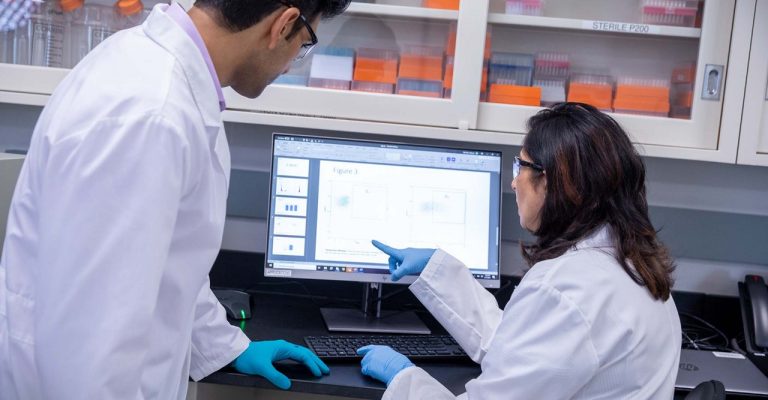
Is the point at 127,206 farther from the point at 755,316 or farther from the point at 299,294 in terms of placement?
the point at 755,316

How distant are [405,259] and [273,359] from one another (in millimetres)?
381

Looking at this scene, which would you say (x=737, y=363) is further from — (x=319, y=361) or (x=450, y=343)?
(x=319, y=361)

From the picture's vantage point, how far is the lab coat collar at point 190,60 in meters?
0.97

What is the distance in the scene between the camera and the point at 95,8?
1950 mm

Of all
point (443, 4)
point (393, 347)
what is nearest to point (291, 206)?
point (393, 347)

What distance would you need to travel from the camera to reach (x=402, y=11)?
185cm

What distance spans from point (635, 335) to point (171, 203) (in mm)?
730

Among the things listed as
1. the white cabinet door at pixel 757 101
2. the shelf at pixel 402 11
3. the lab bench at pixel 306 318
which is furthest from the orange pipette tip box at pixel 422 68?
the white cabinet door at pixel 757 101

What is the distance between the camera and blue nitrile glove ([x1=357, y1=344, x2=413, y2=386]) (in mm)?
1425

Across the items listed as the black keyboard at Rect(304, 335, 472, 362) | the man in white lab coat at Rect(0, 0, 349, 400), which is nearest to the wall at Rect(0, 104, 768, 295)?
the black keyboard at Rect(304, 335, 472, 362)

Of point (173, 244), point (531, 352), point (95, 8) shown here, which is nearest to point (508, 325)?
point (531, 352)

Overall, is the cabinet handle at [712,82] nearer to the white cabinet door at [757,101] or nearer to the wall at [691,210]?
the white cabinet door at [757,101]

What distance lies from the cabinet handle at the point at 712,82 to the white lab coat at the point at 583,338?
27.4 inches

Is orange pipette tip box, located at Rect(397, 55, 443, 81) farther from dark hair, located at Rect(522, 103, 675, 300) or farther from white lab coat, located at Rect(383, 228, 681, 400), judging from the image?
white lab coat, located at Rect(383, 228, 681, 400)
